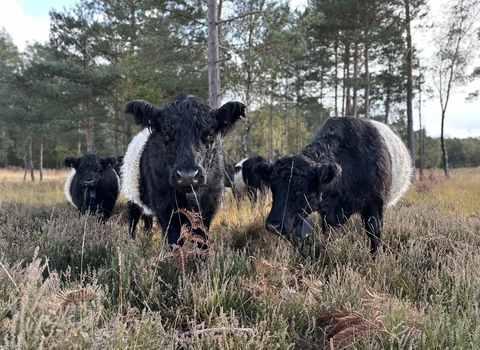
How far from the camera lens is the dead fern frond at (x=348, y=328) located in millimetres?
1780

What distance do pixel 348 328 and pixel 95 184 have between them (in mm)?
5985

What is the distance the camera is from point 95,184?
648cm

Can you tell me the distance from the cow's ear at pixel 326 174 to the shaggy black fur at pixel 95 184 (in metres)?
4.85

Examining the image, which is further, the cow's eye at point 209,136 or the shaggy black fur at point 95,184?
the shaggy black fur at point 95,184

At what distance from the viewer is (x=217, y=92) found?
803cm

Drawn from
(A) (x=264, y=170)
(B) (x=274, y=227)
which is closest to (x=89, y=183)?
(A) (x=264, y=170)

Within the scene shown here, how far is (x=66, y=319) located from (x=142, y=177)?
291 centimetres

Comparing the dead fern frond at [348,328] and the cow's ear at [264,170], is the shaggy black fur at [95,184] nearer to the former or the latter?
the cow's ear at [264,170]

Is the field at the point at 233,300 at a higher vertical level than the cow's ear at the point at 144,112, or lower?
lower

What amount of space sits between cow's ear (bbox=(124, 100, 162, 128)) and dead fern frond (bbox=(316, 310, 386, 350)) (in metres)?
2.62

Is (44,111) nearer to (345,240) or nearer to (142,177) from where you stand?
(142,177)

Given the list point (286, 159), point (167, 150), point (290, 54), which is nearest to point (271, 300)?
point (286, 159)

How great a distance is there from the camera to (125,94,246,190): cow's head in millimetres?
3027

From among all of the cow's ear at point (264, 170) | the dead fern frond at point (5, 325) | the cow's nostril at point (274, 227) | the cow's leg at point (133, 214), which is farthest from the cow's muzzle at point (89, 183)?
the dead fern frond at point (5, 325)
